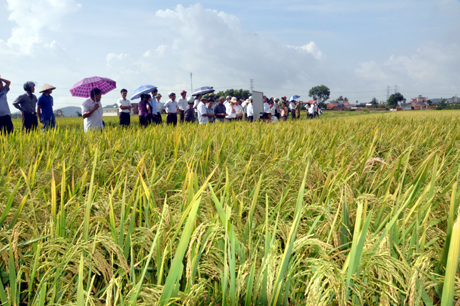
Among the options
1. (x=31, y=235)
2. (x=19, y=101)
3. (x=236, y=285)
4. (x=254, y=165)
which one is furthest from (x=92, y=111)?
(x=236, y=285)

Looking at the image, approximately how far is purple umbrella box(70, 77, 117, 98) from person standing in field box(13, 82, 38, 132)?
1918 millimetres

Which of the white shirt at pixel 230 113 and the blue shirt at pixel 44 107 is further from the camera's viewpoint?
the white shirt at pixel 230 113

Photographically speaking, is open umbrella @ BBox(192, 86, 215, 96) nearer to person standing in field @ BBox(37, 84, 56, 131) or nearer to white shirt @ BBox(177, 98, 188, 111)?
white shirt @ BBox(177, 98, 188, 111)

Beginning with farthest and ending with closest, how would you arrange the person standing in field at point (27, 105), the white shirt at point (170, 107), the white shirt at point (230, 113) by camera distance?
the white shirt at point (230, 113) < the white shirt at point (170, 107) < the person standing in field at point (27, 105)

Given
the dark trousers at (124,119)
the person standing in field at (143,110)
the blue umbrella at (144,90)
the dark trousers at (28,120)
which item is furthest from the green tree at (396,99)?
the dark trousers at (28,120)

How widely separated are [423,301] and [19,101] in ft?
23.9

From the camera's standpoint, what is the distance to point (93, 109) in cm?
534

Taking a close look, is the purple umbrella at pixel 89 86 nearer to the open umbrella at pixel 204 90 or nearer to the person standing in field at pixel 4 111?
the person standing in field at pixel 4 111

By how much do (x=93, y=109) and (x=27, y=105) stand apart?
1937 mm

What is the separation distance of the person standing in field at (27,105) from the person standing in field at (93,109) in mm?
1573

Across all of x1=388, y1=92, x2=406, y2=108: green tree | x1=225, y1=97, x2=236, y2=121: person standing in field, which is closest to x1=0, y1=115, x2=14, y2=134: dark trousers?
x1=225, y1=97, x2=236, y2=121: person standing in field

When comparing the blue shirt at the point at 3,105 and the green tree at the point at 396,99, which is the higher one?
the green tree at the point at 396,99

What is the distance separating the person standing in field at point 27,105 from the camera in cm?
611

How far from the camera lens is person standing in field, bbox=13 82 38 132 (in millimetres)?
6113
